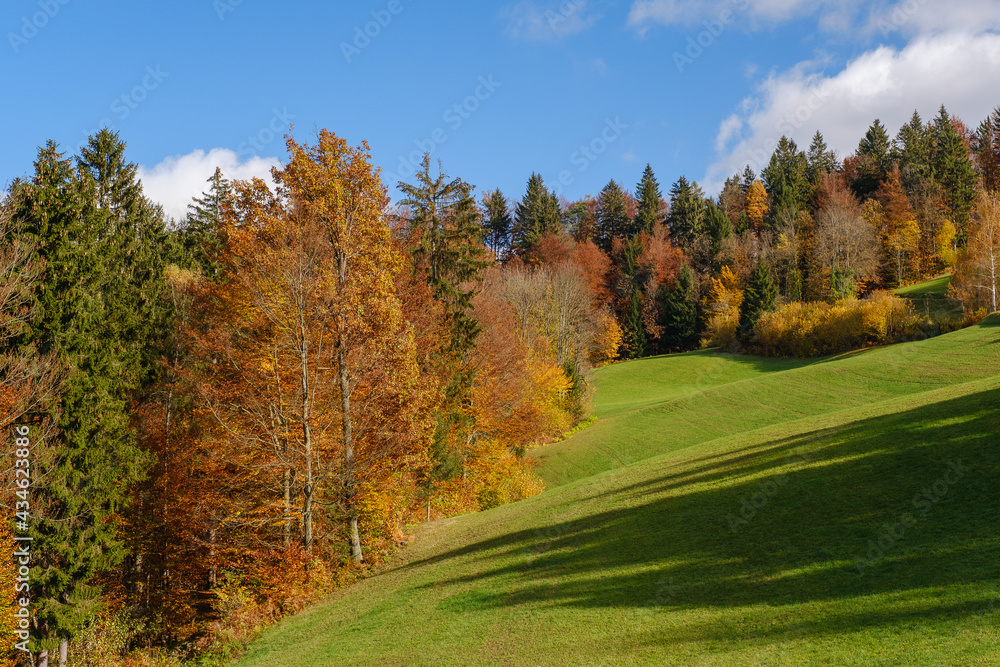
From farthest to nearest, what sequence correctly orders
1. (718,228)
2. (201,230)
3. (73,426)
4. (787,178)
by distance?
(787,178) < (718,228) < (201,230) < (73,426)

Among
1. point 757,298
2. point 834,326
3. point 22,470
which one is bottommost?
point 22,470

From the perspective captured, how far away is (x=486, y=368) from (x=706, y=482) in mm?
24598

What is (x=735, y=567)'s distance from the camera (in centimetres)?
1159

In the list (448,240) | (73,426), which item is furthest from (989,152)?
(73,426)

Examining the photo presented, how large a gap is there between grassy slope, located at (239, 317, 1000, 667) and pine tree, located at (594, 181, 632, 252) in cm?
8618

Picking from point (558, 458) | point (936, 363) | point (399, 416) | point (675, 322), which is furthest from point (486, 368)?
point (675, 322)

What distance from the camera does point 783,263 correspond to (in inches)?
3310

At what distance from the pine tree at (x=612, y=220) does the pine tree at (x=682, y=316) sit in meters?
20.2

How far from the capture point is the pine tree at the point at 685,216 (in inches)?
3858

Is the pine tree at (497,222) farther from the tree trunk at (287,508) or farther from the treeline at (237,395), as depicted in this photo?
the tree trunk at (287,508)

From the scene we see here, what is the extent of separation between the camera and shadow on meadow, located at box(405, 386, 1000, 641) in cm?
958

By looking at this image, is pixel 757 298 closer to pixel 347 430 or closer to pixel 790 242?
pixel 790 242

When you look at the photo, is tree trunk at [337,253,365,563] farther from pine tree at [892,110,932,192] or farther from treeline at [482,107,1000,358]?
pine tree at [892,110,932,192]

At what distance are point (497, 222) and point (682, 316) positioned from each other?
38.0 m
